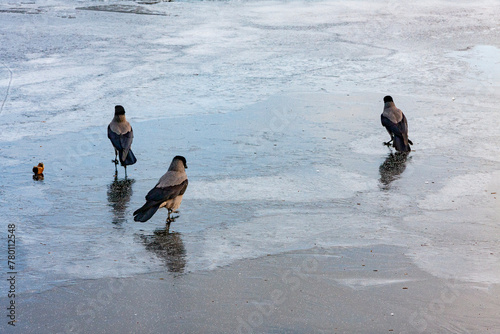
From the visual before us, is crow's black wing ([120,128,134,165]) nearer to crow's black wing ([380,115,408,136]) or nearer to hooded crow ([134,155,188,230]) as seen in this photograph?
hooded crow ([134,155,188,230])

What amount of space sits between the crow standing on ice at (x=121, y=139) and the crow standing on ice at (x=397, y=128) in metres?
4.26

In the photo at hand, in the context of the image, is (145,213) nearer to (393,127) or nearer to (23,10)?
(393,127)

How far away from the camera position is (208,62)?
16812mm

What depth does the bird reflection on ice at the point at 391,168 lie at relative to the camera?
934cm

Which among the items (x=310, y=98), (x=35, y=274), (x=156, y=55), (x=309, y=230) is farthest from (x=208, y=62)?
(x=35, y=274)

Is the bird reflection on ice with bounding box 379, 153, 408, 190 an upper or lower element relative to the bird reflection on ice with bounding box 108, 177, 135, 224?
upper

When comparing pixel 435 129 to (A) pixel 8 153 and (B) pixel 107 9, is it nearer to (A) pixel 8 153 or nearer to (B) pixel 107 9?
(A) pixel 8 153

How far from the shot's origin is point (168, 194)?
25.3ft

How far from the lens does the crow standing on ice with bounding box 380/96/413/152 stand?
1051 cm

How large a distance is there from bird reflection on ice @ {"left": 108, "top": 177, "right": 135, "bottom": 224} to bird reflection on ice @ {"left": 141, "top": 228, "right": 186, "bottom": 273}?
0.63 metres

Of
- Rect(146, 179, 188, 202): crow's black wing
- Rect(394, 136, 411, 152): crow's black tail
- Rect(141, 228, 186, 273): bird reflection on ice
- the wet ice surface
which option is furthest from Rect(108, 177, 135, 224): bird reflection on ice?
Rect(394, 136, 411, 152): crow's black tail

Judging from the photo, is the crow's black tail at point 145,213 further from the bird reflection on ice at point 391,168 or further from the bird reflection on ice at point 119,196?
Answer: the bird reflection on ice at point 391,168

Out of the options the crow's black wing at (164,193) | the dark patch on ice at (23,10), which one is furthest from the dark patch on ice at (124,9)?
the crow's black wing at (164,193)

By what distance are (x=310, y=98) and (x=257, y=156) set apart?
3.68 meters
